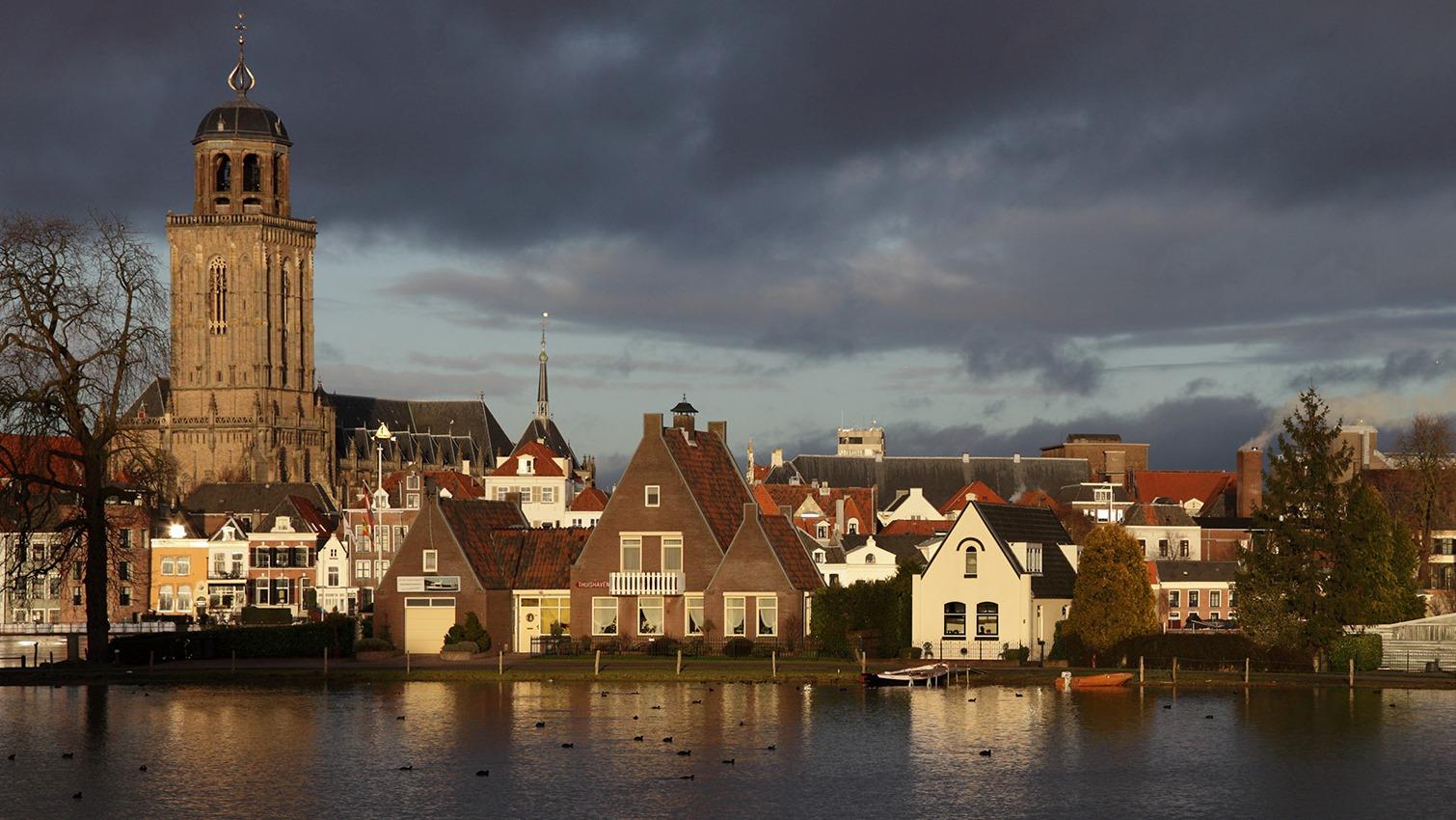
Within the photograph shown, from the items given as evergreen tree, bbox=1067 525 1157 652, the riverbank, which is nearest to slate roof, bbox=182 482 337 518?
the riverbank

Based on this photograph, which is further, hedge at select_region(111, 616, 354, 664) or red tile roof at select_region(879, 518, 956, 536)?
red tile roof at select_region(879, 518, 956, 536)

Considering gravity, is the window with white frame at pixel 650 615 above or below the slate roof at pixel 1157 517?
below

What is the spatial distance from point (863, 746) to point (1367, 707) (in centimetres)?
1850

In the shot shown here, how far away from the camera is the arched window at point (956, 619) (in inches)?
3287

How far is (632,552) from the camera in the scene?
3460 inches

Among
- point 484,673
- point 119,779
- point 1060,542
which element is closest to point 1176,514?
point 1060,542

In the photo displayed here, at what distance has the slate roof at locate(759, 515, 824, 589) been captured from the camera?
8569 cm

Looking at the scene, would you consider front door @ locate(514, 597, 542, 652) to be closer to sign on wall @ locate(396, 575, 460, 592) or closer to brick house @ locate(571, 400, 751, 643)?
brick house @ locate(571, 400, 751, 643)

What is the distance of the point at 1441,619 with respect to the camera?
80375 millimetres

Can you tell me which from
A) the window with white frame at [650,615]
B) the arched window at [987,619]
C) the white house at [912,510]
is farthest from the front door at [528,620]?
the white house at [912,510]

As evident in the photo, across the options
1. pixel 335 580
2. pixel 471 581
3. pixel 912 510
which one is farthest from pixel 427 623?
pixel 912 510

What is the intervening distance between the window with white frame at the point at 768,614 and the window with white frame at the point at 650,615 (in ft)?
13.4

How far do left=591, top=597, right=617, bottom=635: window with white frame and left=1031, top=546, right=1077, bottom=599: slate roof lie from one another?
55.1 ft

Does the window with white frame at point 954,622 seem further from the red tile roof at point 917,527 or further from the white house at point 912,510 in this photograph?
the white house at point 912,510
